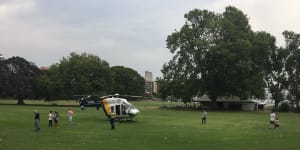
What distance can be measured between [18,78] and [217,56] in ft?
157

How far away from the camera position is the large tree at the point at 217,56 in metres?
80.9

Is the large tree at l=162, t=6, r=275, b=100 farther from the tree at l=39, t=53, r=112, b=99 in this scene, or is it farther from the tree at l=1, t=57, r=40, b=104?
the tree at l=1, t=57, r=40, b=104

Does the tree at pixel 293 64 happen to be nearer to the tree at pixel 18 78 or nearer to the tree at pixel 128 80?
the tree at pixel 18 78

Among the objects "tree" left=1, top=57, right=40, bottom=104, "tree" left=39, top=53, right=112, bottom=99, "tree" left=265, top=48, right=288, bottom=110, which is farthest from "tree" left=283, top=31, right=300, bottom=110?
"tree" left=1, top=57, right=40, bottom=104

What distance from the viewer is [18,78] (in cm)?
9950

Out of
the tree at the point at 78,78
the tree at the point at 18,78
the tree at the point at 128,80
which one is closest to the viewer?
the tree at the point at 78,78

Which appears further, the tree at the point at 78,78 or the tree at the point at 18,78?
the tree at the point at 18,78

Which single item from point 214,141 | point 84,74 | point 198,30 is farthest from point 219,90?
point 214,141

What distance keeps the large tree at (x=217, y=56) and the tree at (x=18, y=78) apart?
113ft

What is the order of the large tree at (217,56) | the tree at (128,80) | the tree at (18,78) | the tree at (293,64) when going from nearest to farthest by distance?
the large tree at (217,56) → the tree at (293,64) → the tree at (18,78) → the tree at (128,80)

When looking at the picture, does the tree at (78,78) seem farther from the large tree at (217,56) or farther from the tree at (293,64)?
the tree at (293,64)

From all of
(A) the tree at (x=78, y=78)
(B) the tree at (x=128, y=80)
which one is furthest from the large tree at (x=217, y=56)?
(B) the tree at (x=128, y=80)

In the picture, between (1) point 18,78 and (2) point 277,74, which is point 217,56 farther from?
(1) point 18,78

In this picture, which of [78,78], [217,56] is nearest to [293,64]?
[217,56]
